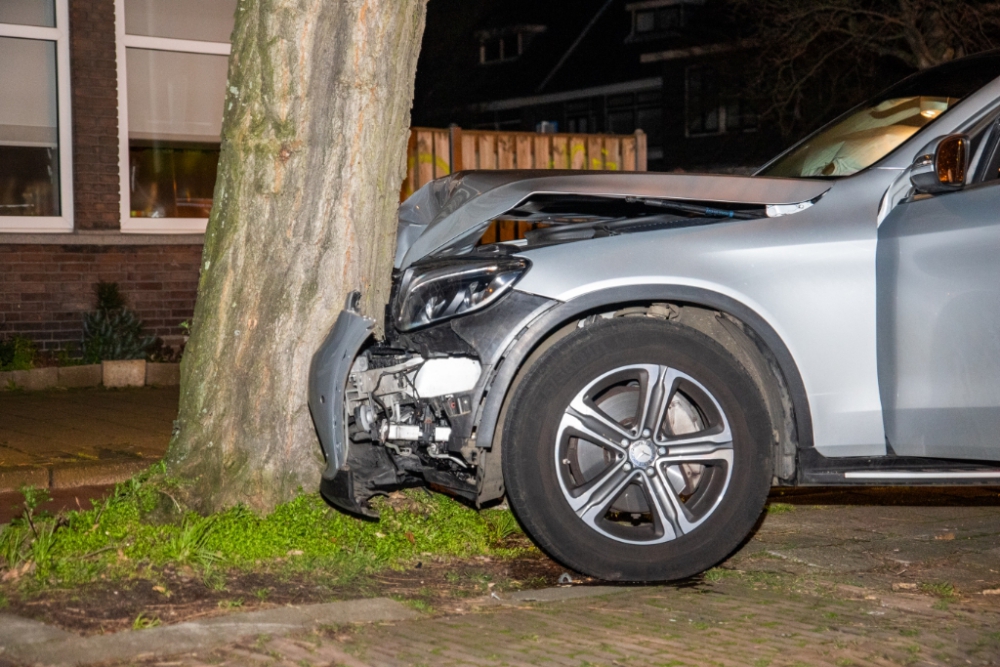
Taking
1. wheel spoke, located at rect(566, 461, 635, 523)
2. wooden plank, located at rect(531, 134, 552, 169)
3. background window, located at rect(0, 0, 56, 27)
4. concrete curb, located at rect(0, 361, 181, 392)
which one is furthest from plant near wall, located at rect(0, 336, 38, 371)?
wheel spoke, located at rect(566, 461, 635, 523)

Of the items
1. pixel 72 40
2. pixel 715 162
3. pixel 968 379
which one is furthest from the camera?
pixel 715 162

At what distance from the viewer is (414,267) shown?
16.2 ft

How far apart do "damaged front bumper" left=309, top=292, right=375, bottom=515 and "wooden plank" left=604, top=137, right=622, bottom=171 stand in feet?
26.1

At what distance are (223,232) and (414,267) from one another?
803mm

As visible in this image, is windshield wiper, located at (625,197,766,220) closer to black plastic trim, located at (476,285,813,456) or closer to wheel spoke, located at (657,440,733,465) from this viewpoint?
black plastic trim, located at (476,285,813,456)

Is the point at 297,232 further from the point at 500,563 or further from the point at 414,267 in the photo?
the point at 500,563

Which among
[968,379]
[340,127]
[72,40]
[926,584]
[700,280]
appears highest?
[72,40]

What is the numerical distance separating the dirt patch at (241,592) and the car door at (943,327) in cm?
142

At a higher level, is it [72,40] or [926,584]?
[72,40]

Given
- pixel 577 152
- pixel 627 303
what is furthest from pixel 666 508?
pixel 577 152

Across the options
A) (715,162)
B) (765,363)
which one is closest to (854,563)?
(765,363)

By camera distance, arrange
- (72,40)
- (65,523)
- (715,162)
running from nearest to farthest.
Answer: (65,523) < (72,40) < (715,162)

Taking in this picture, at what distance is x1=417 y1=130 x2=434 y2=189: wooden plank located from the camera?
11141mm

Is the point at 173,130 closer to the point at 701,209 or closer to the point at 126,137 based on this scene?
the point at 126,137
